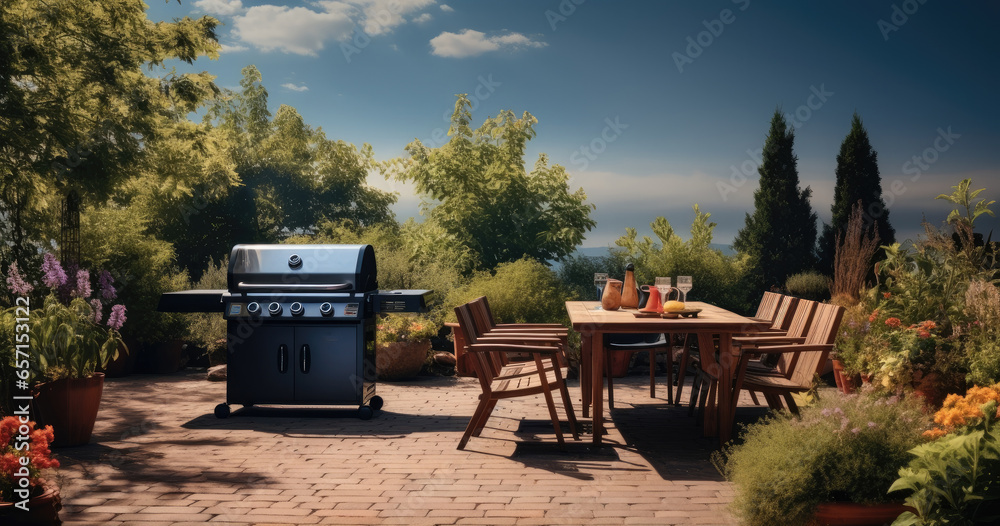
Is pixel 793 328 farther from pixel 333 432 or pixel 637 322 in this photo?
pixel 333 432

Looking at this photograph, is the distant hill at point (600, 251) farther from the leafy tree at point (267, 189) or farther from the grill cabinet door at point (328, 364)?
the leafy tree at point (267, 189)

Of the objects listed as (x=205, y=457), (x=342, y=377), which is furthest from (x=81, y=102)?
(x=205, y=457)

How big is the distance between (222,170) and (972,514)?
49.7 ft

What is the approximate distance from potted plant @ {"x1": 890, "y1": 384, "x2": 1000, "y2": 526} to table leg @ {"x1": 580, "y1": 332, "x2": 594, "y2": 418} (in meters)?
2.91

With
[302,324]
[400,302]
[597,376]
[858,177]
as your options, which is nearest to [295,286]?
[302,324]

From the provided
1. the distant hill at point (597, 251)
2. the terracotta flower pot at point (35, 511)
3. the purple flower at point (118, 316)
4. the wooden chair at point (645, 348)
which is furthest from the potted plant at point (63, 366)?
the distant hill at point (597, 251)

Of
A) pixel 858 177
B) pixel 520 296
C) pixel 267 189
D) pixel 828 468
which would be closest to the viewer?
pixel 828 468

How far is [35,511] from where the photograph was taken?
316cm

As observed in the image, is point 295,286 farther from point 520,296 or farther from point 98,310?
point 520,296

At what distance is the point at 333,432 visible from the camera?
586 cm

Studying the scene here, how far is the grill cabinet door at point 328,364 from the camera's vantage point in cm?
639

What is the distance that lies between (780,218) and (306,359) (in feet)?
48.1

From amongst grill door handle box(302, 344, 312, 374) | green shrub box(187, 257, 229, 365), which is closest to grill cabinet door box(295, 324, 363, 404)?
grill door handle box(302, 344, 312, 374)

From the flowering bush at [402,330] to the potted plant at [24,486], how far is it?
5.33 m
